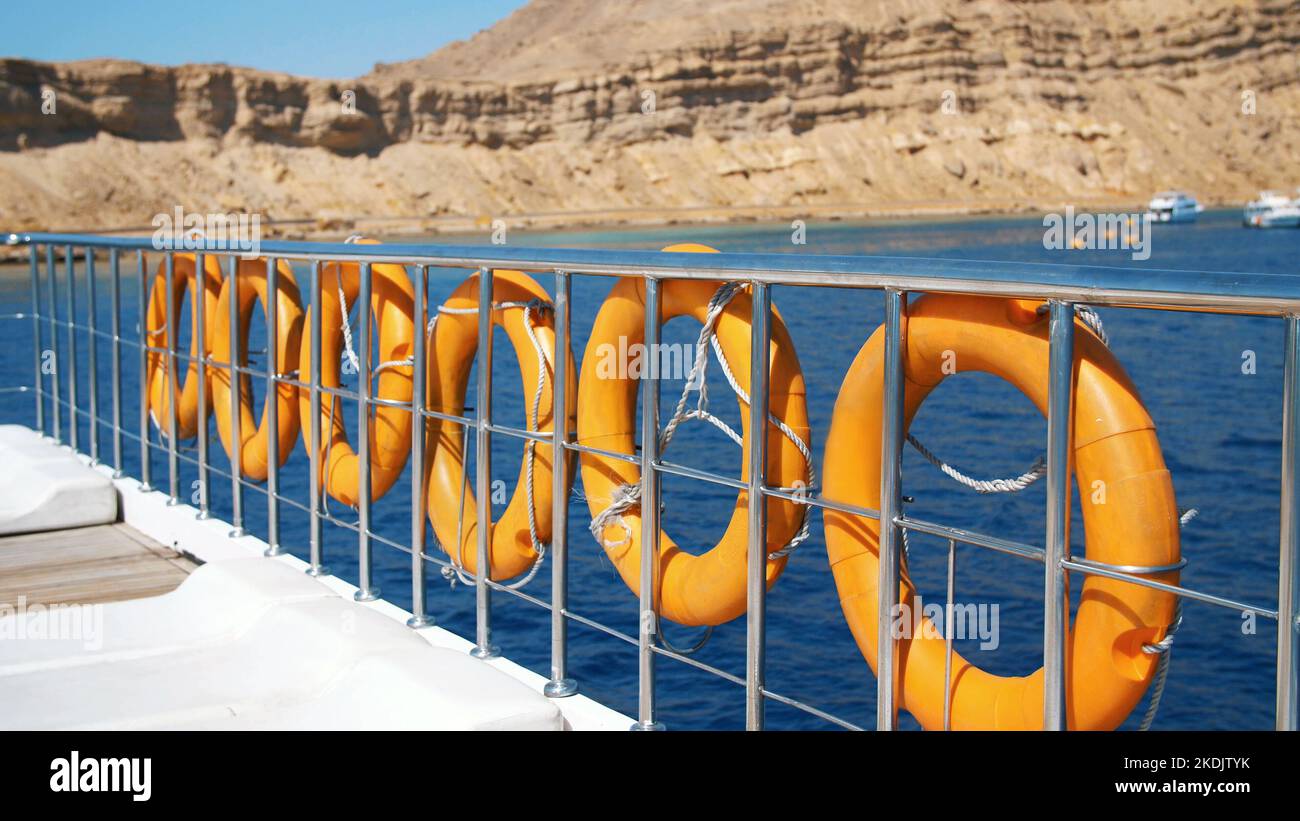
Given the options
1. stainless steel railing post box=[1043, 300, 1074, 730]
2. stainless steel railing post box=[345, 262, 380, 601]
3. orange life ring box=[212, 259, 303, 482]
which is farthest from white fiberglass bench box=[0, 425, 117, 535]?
stainless steel railing post box=[1043, 300, 1074, 730]

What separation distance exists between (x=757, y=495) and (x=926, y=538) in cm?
781

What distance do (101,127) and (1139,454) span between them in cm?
4776

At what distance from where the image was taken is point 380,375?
394 cm

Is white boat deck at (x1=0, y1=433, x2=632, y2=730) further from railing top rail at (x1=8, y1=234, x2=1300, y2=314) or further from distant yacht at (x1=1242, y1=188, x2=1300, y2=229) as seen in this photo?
distant yacht at (x1=1242, y1=188, x2=1300, y2=229)

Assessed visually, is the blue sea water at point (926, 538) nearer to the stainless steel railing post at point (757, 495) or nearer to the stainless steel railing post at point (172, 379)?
the stainless steel railing post at point (757, 495)

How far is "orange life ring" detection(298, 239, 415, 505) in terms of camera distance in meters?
3.83

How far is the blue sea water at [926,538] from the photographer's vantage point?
7031 millimetres

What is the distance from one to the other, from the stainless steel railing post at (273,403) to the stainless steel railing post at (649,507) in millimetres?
1730

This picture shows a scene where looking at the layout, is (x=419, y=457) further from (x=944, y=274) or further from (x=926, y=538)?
(x=926, y=538)

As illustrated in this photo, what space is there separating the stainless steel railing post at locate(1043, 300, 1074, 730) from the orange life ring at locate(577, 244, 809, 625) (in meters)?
0.60

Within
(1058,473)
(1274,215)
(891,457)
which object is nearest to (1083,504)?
(1058,473)

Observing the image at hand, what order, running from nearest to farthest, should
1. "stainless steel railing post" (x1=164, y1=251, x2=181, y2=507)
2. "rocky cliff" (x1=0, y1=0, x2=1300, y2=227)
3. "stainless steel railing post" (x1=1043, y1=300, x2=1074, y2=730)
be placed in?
"stainless steel railing post" (x1=1043, y1=300, x2=1074, y2=730), "stainless steel railing post" (x1=164, y1=251, x2=181, y2=507), "rocky cliff" (x1=0, y1=0, x2=1300, y2=227)
